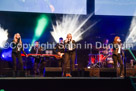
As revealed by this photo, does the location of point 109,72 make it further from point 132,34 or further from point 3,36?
point 3,36

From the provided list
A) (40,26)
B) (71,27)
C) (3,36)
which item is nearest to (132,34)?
(71,27)

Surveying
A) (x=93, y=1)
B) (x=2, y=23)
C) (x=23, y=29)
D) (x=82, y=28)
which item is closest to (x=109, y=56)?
(x=82, y=28)

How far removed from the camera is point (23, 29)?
12133mm

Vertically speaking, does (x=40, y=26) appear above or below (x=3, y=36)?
above

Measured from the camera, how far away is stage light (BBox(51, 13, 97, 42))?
40.6 feet

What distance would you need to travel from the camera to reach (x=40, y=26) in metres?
12.3

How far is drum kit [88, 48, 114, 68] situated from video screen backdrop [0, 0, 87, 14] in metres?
2.58

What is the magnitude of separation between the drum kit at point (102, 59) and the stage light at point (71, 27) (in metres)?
1.43

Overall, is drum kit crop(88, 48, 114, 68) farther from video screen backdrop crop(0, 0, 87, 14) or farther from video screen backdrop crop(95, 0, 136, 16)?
video screen backdrop crop(0, 0, 87, 14)

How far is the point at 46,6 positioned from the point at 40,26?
47.9 inches

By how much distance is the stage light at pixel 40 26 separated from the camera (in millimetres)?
12211
